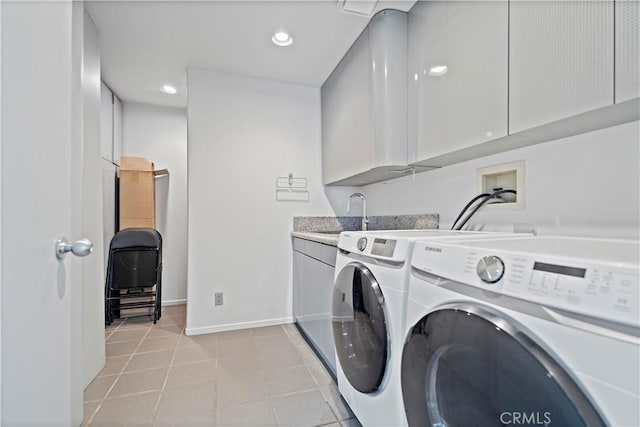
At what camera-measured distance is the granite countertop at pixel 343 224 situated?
74.4 inches

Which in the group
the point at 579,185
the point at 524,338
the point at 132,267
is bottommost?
the point at 132,267

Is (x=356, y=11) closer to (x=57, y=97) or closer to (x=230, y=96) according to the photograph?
(x=230, y=96)

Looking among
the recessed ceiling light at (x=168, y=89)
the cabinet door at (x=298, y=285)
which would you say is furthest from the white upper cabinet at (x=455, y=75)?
the recessed ceiling light at (x=168, y=89)

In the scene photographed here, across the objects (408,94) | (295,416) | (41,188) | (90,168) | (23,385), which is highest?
(408,94)

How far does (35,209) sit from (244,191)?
82.0 inches

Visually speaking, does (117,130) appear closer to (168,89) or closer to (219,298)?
(168,89)

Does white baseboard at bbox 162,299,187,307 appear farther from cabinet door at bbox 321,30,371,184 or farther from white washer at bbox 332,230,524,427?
white washer at bbox 332,230,524,427

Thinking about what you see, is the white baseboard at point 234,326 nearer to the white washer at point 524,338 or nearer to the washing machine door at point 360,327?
the washing machine door at point 360,327

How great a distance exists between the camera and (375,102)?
1.81 m

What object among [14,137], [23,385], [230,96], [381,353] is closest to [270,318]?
[381,353]

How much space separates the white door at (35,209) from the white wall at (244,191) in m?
1.82

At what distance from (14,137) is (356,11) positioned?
6.03ft

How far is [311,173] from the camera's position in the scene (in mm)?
2854

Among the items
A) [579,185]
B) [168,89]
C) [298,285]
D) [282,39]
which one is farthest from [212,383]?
[168,89]
